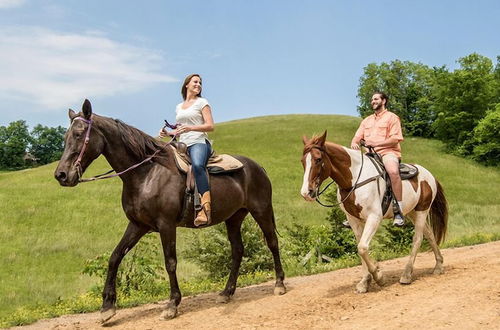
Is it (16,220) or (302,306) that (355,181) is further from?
(16,220)

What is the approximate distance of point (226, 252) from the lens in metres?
14.8

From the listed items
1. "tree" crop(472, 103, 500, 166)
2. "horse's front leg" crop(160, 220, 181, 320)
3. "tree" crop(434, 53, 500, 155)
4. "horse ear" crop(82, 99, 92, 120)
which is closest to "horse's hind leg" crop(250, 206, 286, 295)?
"horse's front leg" crop(160, 220, 181, 320)

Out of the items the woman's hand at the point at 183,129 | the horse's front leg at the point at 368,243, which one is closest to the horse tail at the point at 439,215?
the horse's front leg at the point at 368,243

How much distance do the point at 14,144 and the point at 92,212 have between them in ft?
279

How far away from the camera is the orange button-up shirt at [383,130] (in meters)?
8.56

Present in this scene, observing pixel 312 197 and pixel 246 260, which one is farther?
pixel 246 260

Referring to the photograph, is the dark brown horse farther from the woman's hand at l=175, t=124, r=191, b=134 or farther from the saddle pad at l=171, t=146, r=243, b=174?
the woman's hand at l=175, t=124, r=191, b=134

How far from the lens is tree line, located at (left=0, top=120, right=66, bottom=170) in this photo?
10562 cm

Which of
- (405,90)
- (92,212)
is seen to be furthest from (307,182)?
(405,90)

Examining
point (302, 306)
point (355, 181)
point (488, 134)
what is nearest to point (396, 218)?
point (355, 181)

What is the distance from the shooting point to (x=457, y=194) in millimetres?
41688

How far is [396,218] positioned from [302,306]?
221 centimetres

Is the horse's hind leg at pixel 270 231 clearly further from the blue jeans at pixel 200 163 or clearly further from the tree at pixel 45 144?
the tree at pixel 45 144

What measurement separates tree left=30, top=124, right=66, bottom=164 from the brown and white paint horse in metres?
113
